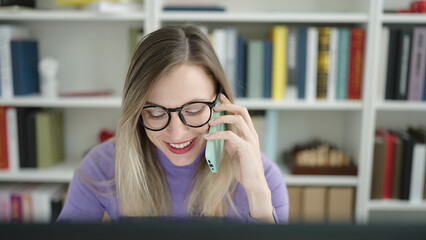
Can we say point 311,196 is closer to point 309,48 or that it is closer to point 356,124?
point 356,124

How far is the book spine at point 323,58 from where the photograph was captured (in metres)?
2.03

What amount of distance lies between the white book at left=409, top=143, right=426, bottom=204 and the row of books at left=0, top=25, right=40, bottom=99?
6.42 feet

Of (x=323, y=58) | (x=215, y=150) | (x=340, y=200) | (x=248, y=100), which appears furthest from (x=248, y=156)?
(x=340, y=200)

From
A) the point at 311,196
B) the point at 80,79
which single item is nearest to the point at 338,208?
the point at 311,196

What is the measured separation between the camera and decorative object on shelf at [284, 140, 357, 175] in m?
2.13

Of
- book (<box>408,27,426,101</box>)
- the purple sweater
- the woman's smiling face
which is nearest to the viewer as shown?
the woman's smiling face

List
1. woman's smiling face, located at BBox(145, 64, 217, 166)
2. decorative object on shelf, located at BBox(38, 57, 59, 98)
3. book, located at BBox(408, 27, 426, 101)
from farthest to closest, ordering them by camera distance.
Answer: decorative object on shelf, located at BBox(38, 57, 59, 98), book, located at BBox(408, 27, 426, 101), woman's smiling face, located at BBox(145, 64, 217, 166)

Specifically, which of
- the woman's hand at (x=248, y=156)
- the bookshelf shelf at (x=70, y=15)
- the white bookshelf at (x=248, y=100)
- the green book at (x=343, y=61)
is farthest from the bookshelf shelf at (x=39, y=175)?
the green book at (x=343, y=61)

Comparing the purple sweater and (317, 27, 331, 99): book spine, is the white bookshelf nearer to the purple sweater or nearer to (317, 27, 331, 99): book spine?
(317, 27, 331, 99): book spine

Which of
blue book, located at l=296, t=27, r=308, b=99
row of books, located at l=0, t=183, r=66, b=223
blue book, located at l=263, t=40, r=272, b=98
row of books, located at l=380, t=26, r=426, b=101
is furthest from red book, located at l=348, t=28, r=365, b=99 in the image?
row of books, located at l=0, t=183, r=66, b=223

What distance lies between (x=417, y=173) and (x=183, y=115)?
156 centimetres

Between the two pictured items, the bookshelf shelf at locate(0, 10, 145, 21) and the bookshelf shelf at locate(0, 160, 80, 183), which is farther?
the bookshelf shelf at locate(0, 160, 80, 183)

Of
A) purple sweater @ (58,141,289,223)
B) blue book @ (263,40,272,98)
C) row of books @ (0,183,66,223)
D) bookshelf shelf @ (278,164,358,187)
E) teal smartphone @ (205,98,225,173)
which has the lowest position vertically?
row of books @ (0,183,66,223)

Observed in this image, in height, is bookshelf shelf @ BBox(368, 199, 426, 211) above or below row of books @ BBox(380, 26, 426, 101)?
below
